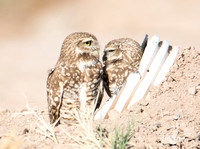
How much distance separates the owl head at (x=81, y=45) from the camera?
514cm

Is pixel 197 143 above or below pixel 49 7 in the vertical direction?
below

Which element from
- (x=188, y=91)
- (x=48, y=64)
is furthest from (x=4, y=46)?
(x=188, y=91)

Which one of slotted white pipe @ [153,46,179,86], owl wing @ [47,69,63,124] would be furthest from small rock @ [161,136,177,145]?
owl wing @ [47,69,63,124]

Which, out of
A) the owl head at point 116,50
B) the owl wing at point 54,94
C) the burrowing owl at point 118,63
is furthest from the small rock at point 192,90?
the owl wing at point 54,94

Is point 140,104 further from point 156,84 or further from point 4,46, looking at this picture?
point 4,46

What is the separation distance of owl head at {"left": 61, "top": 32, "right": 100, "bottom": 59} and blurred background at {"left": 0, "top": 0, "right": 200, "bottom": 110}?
700 centimetres

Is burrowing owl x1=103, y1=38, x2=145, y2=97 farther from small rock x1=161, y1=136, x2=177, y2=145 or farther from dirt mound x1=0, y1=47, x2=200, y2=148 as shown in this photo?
small rock x1=161, y1=136, x2=177, y2=145

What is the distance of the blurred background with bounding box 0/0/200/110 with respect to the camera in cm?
1403

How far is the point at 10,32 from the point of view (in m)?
17.0

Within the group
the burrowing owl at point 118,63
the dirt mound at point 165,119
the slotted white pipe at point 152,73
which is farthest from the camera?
the burrowing owl at point 118,63

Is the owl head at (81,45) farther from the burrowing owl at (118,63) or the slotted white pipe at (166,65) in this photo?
the slotted white pipe at (166,65)

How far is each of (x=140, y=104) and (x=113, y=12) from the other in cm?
1382

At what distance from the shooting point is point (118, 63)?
5730 mm

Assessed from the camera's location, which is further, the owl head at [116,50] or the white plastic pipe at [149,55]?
the owl head at [116,50]
